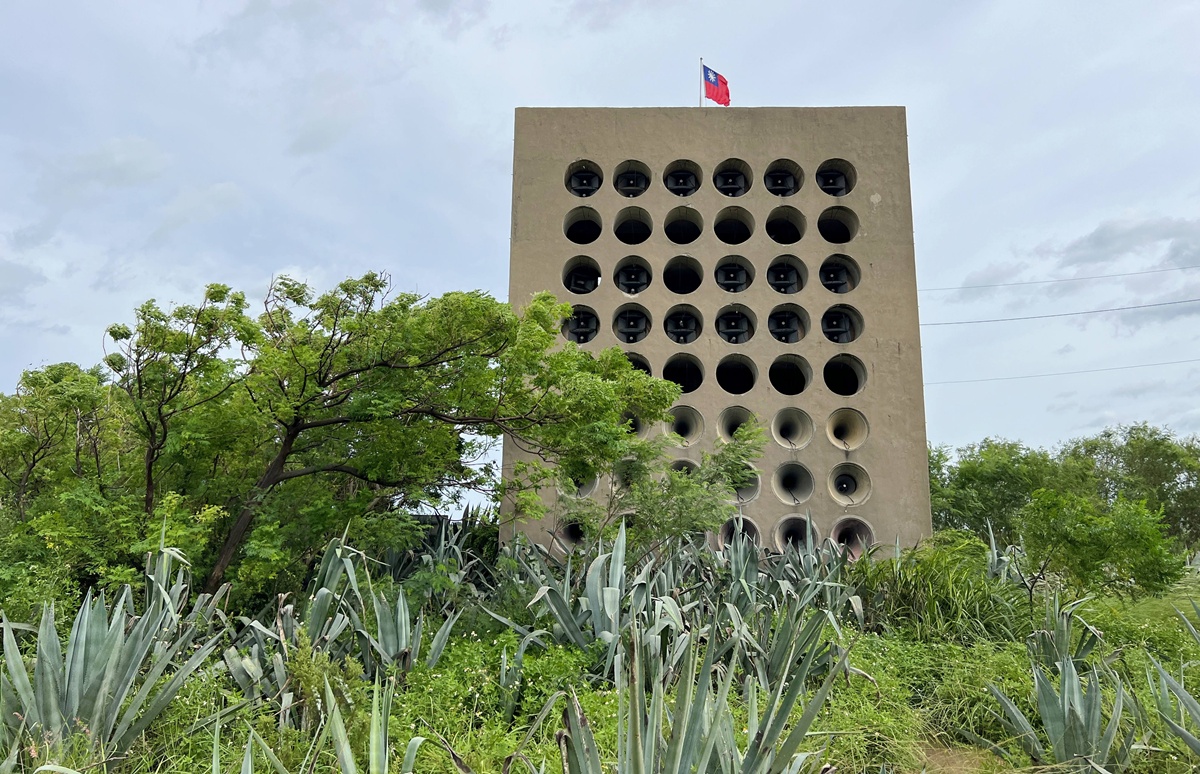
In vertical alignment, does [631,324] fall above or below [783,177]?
below

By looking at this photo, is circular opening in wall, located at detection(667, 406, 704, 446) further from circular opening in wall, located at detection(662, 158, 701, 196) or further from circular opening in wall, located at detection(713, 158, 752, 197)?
circular opening in wall, located at detection(713, 158, 752, 197)

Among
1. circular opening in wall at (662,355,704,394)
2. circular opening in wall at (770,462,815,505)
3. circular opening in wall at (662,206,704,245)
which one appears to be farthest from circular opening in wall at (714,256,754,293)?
circular opening in wall at (770,462,815,505)

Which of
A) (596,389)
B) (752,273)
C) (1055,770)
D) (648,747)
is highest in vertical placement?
(752,273)

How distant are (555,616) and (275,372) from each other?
369 cm

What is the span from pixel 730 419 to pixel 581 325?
147 inches

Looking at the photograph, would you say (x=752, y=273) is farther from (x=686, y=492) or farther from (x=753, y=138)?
(x=686, y=492)

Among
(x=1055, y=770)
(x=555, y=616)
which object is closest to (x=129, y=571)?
(x=555, y=616)

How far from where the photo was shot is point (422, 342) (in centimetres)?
734

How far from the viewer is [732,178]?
1675 cm

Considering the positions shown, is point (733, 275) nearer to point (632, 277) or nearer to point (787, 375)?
point (632, 277)

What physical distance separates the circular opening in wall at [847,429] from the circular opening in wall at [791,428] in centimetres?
43

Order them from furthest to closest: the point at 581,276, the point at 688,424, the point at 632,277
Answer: the point at 581,276, the point at 632,277, the point at 688,424

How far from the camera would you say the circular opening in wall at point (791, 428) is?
14.8 meters

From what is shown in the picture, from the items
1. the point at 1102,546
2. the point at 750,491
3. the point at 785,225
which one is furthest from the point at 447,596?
the point at 785,225
